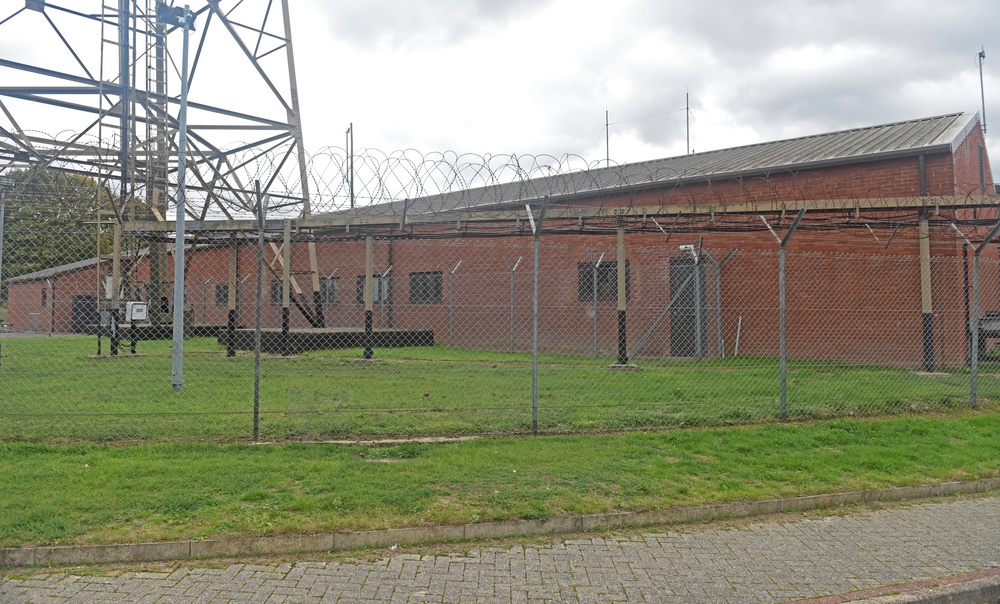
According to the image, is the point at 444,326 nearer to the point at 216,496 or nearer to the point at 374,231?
the point at 374,231

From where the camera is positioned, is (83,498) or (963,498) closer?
(83,498)

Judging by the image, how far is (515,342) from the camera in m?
19.3

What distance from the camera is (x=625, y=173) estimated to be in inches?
885

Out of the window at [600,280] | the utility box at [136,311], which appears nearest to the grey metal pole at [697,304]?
the window at [600,280]

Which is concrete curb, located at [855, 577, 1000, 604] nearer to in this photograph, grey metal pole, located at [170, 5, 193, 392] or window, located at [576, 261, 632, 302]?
grey metal pole, located at [170, 5, 193, 392]

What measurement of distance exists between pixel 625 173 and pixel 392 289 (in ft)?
27.6

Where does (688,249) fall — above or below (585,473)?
above

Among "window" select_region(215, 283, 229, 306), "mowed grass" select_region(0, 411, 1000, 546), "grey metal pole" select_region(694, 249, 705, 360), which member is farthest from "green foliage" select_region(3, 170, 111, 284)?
"grey metal pole" select_region(694, 249, 705, 360)

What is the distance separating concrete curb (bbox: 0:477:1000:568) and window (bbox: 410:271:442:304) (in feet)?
55.8

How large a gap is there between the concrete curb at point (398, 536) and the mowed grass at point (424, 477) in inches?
3.2

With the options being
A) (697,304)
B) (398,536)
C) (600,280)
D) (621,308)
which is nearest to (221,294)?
(600,280)

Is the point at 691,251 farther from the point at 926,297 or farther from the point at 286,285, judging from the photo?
the point at 286,285

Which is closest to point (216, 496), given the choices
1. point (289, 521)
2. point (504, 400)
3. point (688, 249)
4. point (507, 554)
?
point (289, 521)

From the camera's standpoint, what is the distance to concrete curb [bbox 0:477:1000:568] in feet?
13.5
